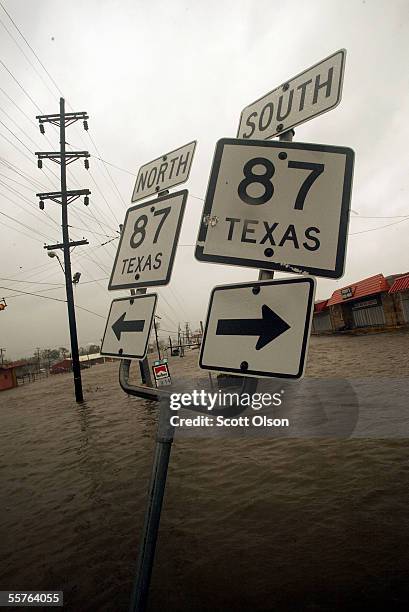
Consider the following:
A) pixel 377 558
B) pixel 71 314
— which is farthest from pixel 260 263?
pixel 71 314

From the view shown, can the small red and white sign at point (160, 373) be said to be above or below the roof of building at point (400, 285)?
below

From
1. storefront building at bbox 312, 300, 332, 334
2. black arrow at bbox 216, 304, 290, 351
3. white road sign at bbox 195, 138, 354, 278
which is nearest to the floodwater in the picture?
black arrow at bbox 216, 304, 290, 351

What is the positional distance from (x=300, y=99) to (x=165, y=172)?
3.78 ft

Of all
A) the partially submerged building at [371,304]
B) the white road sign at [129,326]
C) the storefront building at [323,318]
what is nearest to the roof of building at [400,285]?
the partially submerged building at [371,304]

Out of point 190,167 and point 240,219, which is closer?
point 240,219

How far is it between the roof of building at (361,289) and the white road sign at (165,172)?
2618 cm

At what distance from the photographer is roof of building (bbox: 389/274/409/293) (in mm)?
23038

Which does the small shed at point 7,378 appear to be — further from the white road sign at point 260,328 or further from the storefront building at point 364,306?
the white road sign at point 260,328

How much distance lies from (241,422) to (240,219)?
7998 mm

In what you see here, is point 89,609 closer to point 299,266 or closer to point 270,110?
point 299,266

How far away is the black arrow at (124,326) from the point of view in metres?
2.17

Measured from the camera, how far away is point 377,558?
3.02 metres

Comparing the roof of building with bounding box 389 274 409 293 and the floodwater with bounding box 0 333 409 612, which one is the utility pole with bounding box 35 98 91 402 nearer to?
the floodwater with bounding box 0 333 409 612

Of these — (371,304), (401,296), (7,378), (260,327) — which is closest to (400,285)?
(401,296)
